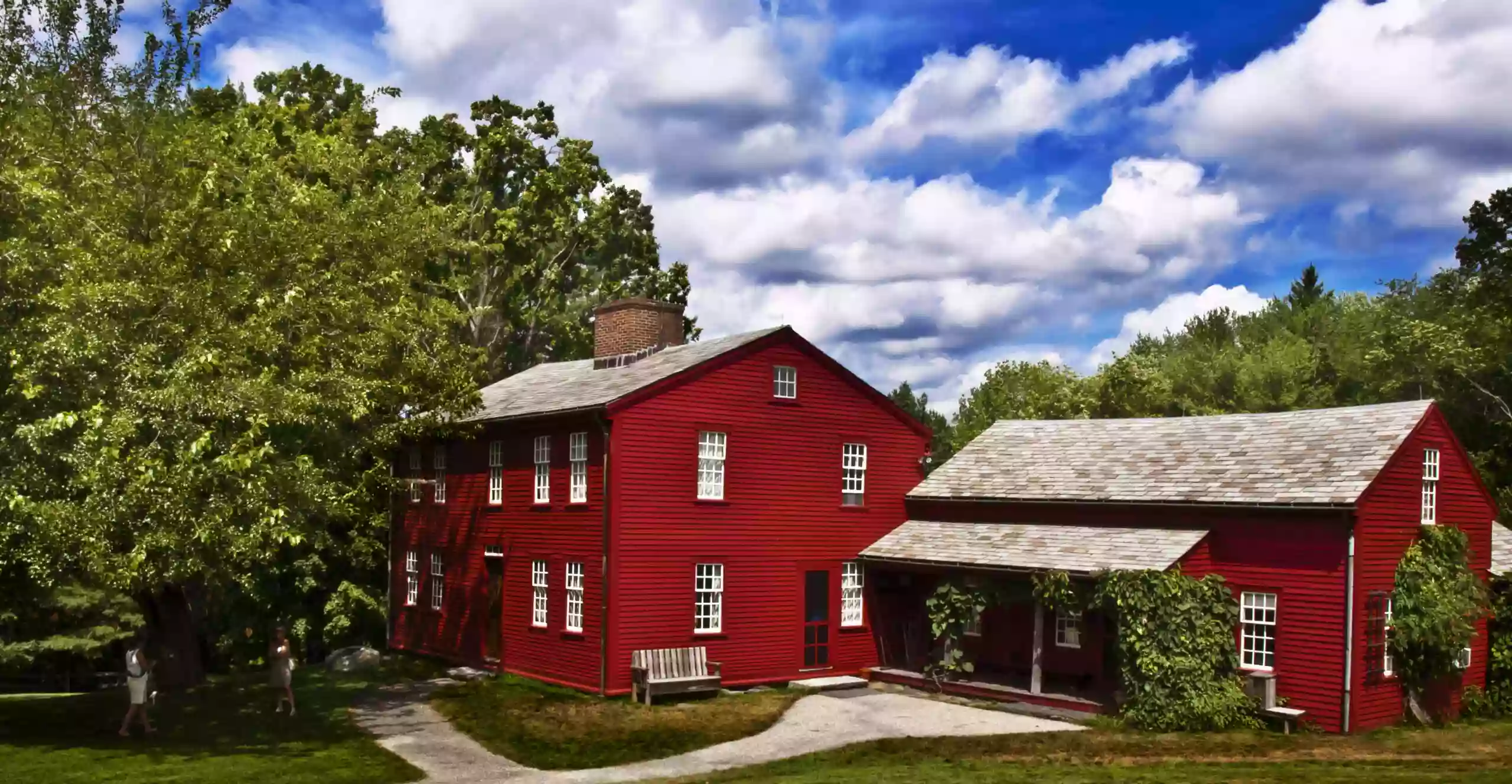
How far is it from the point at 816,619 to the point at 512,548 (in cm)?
774

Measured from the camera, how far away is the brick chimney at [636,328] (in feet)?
110

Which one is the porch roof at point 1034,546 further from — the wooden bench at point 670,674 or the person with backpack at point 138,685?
the person with backpack at point 138,685

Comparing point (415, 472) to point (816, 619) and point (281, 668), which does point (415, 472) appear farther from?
point (816, 619)

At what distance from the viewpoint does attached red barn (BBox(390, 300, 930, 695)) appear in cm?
2734

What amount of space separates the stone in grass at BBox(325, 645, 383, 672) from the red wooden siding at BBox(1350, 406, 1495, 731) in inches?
935

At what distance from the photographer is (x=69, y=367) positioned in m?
21.3

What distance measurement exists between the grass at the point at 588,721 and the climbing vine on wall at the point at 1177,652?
7210mm

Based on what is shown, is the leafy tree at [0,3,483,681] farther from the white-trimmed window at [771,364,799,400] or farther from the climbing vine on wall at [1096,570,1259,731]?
the climbing vine on wall at [1096,570,1259,731]

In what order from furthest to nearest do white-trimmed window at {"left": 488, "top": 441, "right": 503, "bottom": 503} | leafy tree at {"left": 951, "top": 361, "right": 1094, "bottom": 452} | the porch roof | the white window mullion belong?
1. leafy tree at {"left": 951, "top": 361, "right": 1094, "bottom": 452}
2. white-trimmed window at {"left": 488, "top": 441, "right": 503, "bottom": 503}
3. the white window mullion
4. the porch roof

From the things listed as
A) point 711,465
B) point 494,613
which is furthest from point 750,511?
point 494,613

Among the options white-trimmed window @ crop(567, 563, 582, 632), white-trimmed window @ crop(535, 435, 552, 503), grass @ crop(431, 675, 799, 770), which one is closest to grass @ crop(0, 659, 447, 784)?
grass @ crop(431, 675, 799, 770)

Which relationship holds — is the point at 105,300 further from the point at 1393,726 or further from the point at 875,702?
the point at 1393,726

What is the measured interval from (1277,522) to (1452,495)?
5549mm

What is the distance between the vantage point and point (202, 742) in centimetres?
2248
